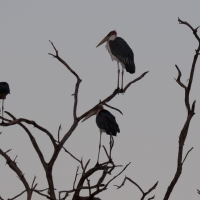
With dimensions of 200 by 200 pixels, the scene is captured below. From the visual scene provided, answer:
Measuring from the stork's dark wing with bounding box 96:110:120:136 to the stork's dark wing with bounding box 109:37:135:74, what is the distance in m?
1.08

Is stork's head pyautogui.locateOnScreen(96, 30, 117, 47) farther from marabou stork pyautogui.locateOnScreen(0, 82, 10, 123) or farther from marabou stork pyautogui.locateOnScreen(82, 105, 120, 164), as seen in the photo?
marabou stork pyautogui.locateOnScreen(0, 82, 10, 123)

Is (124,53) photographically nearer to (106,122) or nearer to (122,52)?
(122,52)

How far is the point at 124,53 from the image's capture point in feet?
40.4

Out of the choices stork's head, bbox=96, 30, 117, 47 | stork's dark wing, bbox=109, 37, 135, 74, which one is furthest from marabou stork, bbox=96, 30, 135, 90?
stork's head, bbox=96, 30, 117, 47

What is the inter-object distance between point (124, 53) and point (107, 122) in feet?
5.40

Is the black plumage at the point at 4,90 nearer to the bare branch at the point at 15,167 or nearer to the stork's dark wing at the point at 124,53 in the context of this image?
the stork's dark wing at the point at 124,53

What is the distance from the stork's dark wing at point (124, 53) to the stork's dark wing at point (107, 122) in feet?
3.56

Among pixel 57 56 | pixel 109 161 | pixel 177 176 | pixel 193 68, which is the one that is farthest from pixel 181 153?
pixel 57 56

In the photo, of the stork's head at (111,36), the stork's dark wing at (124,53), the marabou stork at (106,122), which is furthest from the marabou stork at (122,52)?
the marabou stork at (106,122)

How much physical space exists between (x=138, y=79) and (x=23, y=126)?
1.85 m

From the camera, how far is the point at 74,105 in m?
8.60

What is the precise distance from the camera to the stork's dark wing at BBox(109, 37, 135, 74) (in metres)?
12.2

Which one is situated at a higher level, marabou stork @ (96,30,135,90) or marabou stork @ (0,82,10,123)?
marabou stork @ (96,30,135,90)

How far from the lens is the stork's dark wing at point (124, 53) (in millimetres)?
12203
